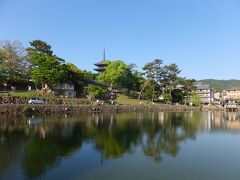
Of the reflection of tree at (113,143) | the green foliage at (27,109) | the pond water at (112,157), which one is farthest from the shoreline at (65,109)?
the reflection of tree at (113,143)

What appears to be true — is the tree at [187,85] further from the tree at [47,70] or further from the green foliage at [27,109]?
the green foliage at [27,109]

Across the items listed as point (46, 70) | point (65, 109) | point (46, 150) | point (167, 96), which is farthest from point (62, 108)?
point (167, 96)

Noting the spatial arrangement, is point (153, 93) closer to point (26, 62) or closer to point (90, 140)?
point (26, 62)

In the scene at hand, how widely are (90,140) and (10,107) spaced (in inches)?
743

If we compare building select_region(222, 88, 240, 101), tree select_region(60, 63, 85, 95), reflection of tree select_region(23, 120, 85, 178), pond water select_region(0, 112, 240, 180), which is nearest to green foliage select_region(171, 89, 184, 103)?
tree select_region(60, 63, 85, 95)

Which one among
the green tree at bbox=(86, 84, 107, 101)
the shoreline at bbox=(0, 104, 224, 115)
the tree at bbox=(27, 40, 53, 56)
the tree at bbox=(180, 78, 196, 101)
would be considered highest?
the tree at bbox=(27, 40, 53, 56)

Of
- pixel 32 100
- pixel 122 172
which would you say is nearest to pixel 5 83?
pixel 32 100

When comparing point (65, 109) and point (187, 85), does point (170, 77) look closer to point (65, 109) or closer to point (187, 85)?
point (187, 85)

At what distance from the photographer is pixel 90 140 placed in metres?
17.5

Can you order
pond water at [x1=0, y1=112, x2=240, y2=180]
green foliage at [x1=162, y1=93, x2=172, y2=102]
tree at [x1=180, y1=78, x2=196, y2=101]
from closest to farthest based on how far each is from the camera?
pond water at [x1=0, y1=112, x2=240, y2=180] < green foliage at [x1=162, y1=93, x2=172, y2=102] < tree at [x1=180, y1=78, x2=196, y2=101]

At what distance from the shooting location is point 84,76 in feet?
196

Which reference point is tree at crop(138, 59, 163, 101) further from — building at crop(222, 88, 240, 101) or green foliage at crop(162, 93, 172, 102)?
building at crop(222, 88, 240, 101)

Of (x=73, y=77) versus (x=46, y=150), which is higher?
(x=73, y=77)

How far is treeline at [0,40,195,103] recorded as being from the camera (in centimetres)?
4375
